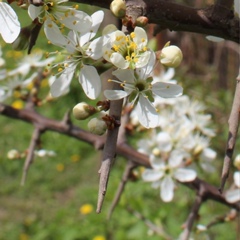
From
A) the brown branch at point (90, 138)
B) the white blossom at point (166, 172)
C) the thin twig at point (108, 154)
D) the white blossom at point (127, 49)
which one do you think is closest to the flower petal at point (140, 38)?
the white blossom at point (127, 49)

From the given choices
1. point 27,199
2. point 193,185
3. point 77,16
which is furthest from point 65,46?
point 27,199

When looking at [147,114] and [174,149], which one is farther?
[174,149]

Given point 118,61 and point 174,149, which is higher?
point 118,61

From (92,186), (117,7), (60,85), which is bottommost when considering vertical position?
(92,186)

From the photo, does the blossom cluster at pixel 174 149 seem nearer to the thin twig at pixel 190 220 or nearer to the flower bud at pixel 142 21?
the thin twig at pixel 190 220

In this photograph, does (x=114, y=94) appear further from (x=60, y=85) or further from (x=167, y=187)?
(x=167, y=187)

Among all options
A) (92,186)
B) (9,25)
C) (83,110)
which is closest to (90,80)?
(83,110)

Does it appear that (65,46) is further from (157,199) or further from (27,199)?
(27,199)
